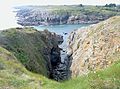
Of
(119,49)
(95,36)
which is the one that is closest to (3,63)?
(119,49)

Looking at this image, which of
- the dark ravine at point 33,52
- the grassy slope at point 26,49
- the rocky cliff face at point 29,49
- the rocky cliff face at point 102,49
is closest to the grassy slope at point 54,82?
the grassy slope at point 26,49

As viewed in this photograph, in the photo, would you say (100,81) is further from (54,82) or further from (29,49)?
(29,49)

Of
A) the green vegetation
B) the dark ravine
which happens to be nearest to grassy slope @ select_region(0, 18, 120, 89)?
the green vegetation

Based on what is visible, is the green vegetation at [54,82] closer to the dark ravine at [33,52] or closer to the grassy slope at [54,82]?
the grassy slope at [54,82]

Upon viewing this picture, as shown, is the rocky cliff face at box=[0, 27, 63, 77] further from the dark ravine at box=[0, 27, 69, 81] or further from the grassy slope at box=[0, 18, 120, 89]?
the grassy slope at box=[0, 18, 120, 89]

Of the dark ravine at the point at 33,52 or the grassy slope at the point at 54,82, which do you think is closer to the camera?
the grassy slope at the point at 54,82

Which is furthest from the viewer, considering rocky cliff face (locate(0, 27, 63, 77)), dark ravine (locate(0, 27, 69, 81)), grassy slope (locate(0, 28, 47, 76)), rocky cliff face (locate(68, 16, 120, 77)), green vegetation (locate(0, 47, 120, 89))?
dark ravine (locate(0, 27, 69, 81))

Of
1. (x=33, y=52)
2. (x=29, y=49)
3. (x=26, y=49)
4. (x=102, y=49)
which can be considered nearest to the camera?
(x=102, y=49)

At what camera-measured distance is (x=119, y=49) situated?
56.1 meters

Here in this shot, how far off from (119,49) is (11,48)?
20628 millimetres

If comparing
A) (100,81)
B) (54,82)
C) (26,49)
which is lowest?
(26,49)

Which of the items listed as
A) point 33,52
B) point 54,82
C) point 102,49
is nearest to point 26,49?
point 33,52

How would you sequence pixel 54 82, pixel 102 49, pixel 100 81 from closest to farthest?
pixel 100 81 → pixel 54 82 → pixel 102 49

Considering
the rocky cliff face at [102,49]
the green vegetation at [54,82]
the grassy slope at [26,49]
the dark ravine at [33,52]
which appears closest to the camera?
the green vegetation at [54,82]
